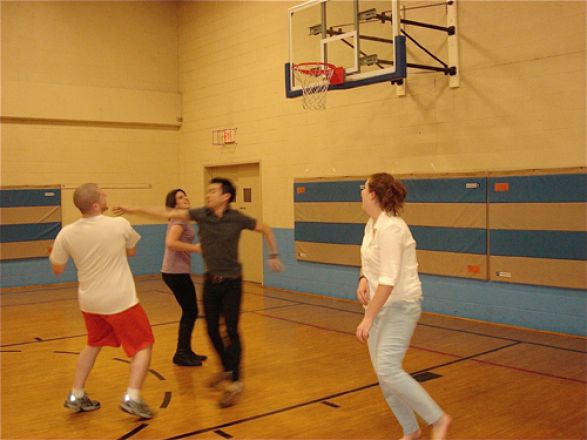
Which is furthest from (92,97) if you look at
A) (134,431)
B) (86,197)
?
(134,431)

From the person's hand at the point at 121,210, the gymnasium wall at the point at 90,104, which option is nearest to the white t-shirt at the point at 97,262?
the person's hand at the point at 121,210

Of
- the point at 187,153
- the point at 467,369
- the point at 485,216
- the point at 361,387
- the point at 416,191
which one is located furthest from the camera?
the point at 187,153

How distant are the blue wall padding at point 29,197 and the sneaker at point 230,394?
7721 mm

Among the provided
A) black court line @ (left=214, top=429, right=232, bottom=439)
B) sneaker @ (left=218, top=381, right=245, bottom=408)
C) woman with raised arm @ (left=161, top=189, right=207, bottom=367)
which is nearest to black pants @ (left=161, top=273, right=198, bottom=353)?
woman with raised arm @ (left=161, top=189, right=207, bottom=367)

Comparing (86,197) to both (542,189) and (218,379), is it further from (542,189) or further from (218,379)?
(542,189)

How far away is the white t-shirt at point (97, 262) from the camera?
4078 millimetres

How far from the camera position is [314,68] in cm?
818

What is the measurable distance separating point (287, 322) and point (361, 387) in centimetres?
278

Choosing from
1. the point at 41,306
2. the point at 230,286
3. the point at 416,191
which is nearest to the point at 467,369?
the point at 230,286

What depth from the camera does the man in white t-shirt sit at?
4082 millimetres

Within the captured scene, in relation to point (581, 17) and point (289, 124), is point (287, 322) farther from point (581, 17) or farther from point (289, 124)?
point (581, 17)

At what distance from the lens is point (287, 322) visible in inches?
302

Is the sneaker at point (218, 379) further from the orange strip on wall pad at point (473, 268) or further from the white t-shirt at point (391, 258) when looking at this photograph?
the orange strip on wall pad at point (473, 268)

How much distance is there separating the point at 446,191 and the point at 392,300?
4.66 metres
